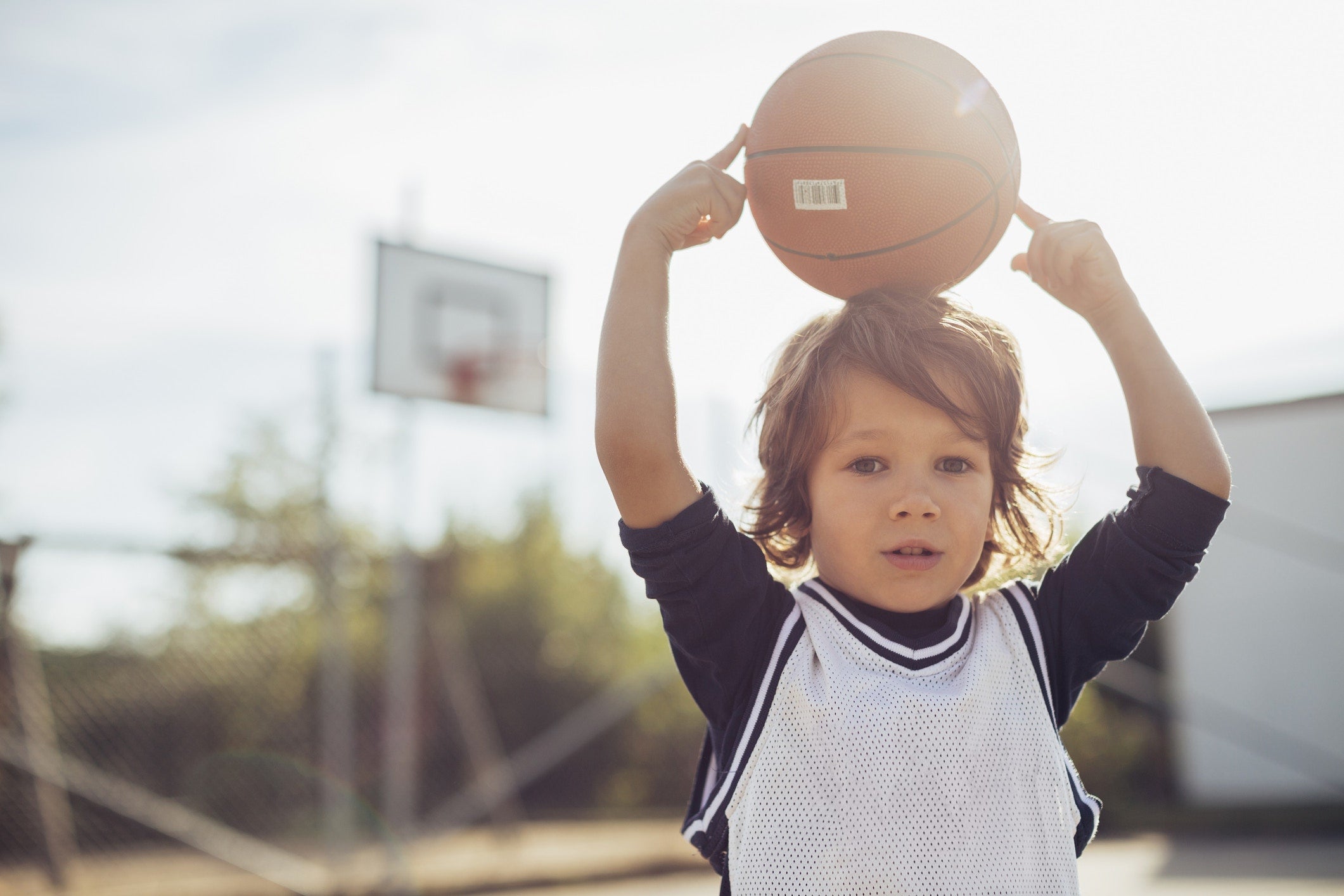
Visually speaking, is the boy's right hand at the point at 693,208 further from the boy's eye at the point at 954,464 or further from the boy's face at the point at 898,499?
the boy's eye at the point at 954,464

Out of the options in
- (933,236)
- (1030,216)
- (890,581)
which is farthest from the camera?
(1030,216)

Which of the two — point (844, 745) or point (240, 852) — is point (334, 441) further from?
point (844, 745)

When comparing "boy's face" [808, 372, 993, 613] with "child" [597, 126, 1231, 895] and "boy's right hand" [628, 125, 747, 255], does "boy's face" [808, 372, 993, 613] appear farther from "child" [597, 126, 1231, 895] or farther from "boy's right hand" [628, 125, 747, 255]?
"boy's right hand" [628, 125, 747, 255]

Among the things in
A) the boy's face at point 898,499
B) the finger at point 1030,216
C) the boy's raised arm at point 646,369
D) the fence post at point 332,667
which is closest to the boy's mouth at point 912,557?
the boy's face at point 898,499

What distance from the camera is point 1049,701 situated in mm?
1544

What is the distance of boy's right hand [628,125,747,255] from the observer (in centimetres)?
155

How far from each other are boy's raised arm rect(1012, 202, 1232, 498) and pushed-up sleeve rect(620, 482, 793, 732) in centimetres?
62

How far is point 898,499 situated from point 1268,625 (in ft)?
33.0

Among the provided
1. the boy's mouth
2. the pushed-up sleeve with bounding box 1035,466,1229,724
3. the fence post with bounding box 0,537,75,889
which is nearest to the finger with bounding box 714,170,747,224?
the boy's mouth

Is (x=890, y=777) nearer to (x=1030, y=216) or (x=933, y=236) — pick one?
(x=933, y=236)

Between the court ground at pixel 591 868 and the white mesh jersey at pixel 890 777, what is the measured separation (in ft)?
14.9

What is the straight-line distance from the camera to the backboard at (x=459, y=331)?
Answer: 5.90 metres

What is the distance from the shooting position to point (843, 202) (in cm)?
171

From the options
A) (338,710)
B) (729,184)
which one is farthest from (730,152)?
(338,710)
